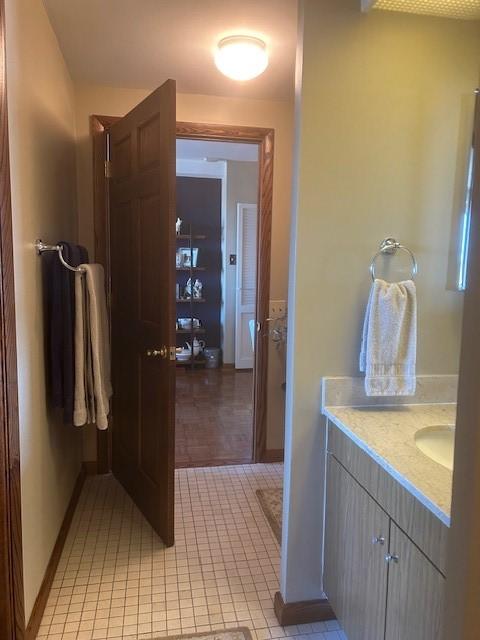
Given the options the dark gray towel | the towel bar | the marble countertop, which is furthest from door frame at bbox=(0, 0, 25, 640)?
the marble countertop

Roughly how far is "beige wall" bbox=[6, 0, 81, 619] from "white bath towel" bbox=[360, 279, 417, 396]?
1.19m

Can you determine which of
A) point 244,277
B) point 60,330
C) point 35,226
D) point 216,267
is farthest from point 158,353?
point 216,267

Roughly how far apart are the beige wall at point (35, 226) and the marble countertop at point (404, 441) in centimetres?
109

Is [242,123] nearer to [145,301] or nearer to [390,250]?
[145,301]

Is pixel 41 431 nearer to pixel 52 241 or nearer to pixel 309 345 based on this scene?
pixel 52 241

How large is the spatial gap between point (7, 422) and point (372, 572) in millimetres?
1173

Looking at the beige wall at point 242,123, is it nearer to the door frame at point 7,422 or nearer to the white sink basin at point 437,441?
the door frame at point 7,422

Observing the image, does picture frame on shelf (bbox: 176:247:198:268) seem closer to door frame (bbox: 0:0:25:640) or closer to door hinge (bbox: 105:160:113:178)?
door hinge (bbox: 105:160:113:178)

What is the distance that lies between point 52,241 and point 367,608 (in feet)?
6.15

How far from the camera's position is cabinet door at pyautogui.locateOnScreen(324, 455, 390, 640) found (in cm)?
137

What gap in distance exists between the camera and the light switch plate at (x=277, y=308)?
10.4 ft

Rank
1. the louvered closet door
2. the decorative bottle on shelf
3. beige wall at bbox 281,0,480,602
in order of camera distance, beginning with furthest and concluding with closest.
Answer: the decorative bottle on shelf → the louvered closet door → beige wall at bbox 281,0,480,602

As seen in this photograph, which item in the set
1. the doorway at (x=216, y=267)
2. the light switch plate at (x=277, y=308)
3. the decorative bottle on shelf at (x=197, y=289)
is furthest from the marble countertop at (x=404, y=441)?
the decorative bottle on shelf at (x=197, y=289)

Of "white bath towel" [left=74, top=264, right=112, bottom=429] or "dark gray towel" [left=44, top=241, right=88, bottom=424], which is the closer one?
"dark gray towel" [left=44, top=241, right=88, bottom=424]
